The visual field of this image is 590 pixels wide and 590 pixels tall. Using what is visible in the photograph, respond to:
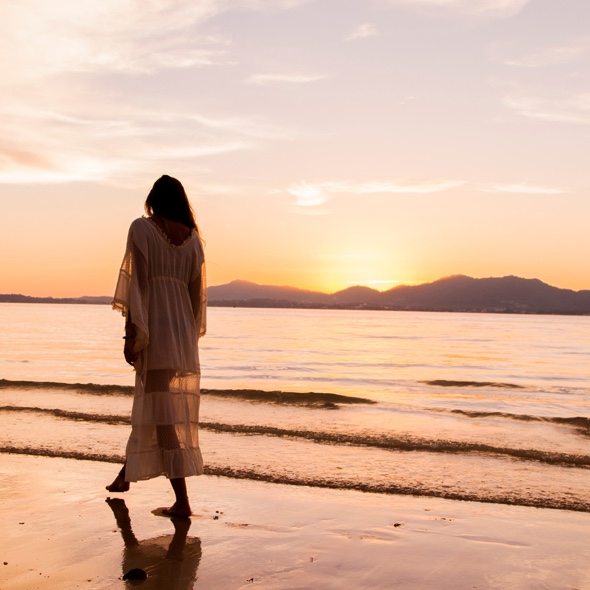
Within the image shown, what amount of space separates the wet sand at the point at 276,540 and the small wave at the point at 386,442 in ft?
8.35

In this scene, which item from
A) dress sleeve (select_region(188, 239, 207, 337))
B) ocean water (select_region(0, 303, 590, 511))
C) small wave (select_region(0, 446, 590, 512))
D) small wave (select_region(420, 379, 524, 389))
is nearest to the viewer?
dress sleeve (select_region(188, 239, 207, 337))

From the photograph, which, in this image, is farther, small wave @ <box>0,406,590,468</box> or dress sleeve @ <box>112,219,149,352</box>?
small wave @ <box>0,406,590,468</box>

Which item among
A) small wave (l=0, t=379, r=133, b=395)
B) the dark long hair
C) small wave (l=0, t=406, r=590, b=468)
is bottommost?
small wave (l=0, t=379, r=133, b=395)

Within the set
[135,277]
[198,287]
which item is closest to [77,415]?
[198,287]

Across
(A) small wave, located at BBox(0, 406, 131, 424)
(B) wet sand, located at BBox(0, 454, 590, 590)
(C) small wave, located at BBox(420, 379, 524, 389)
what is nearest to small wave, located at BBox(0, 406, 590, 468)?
(A) small wave, located at BBox(0, 406, 131, 424)

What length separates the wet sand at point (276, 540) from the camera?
12.6ft

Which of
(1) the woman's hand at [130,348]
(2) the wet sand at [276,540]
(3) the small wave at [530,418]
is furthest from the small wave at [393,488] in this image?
(3) the small wave at [530,418]

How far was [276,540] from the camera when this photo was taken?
178 inches

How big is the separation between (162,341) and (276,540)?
1646 mm

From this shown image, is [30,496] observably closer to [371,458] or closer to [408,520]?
[408,520]

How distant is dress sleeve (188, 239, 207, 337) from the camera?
5.38 meters

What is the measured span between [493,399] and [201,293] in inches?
484

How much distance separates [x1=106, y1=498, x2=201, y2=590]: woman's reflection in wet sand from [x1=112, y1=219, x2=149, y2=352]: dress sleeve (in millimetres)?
1306

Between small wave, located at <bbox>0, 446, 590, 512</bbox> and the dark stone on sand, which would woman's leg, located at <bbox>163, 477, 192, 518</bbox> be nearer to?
the dark stone on sand
